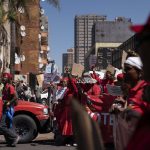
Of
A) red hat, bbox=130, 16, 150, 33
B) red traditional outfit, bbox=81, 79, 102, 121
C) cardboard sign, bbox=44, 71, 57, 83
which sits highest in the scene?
red hat, bbox=130, 16, 150, 33

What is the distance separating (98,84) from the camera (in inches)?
520

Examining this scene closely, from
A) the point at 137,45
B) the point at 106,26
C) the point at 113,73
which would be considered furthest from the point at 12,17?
the point at 106,26

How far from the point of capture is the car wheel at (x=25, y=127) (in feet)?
42.3

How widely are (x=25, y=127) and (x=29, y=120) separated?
21 cm

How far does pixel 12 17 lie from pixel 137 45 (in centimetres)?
2313

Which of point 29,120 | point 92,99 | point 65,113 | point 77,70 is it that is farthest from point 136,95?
point 77,70

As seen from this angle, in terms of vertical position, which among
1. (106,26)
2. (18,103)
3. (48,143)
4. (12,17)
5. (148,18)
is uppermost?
(106,26)

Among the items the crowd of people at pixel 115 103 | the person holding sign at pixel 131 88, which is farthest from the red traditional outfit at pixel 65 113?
the person holding sign at pixel 131 88

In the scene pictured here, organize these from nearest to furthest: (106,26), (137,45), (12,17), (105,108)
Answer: (137,45) → (105,108) → (12,17) → (106,26)

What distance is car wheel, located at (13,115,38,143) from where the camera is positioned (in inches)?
508

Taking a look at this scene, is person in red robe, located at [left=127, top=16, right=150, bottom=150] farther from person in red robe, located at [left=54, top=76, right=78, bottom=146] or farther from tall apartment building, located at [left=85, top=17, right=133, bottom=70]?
tall apartment building, located at [left=85, top=17, right=133, bottom=70]

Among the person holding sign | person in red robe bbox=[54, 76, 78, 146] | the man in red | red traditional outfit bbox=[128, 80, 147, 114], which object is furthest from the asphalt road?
red traditional outfit bbox=[128, 80, 147, 114]

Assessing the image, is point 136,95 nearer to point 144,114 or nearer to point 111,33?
point 144,114

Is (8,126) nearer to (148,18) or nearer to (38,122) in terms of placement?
(38,122)
